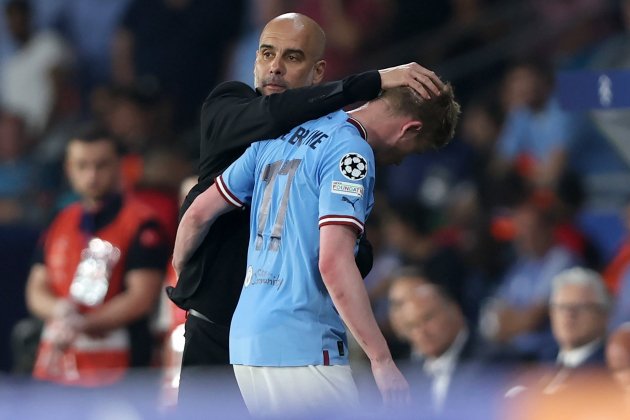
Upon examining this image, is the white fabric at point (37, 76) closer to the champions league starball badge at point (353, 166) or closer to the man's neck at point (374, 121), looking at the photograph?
the man's neck at point (374, 121)

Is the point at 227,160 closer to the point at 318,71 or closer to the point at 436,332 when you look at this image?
Answer: the point at 318,71

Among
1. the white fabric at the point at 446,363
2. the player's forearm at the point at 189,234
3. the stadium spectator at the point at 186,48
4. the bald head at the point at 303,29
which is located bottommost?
the white fabric at the point at 446,363

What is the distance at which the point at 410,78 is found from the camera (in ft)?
14.4

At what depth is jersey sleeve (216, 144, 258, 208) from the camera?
441 centimetres

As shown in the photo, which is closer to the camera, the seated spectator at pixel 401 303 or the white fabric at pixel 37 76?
the seated spectator at pixel 401 303

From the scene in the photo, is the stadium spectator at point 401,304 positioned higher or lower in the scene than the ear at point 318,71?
lower

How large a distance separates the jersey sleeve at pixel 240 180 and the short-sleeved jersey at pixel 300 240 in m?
0.05

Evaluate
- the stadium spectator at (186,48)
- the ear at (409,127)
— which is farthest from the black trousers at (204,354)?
the stadium spectator at (186,48)

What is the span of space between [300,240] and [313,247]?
0.14ft

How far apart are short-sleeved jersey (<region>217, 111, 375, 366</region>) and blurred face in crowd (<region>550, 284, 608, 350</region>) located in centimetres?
268

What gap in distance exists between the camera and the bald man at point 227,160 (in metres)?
4.58

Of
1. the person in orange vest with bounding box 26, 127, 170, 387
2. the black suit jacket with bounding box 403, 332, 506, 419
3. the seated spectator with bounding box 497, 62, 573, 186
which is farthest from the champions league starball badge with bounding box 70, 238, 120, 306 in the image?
the seated spectator with bounding box 497, 62, 573, 186

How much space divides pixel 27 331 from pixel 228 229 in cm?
396

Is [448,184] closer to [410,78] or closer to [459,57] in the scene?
[459,57]
